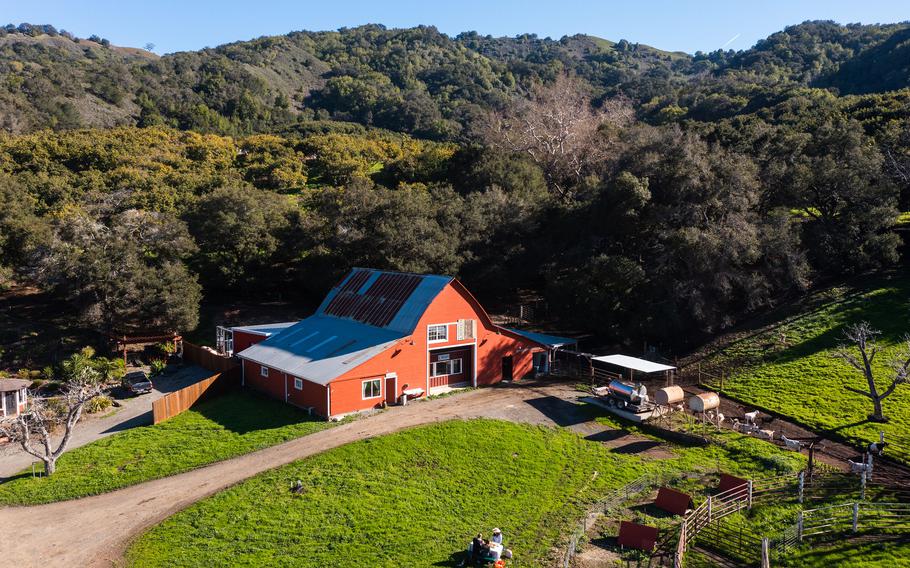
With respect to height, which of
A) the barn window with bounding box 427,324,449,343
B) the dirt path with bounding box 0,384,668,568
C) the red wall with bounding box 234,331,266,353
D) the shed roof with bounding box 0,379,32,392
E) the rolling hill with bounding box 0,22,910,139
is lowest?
the dirt path with bounding box 0,384,668,568

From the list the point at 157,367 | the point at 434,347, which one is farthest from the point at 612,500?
the point at 157,367

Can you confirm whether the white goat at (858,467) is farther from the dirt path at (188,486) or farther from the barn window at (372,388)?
the barn window at (372,388)

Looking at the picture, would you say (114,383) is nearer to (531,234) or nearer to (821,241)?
(531,234)

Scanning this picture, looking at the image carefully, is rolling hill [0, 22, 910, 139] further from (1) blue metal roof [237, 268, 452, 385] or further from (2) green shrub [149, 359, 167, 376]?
(2) green shrub [149, 359, 167, 376]

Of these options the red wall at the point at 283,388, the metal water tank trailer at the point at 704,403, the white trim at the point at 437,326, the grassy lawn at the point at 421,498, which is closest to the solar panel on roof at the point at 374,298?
the white trim at the point at 437,326

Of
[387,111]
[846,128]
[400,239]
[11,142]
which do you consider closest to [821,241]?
[846,128]

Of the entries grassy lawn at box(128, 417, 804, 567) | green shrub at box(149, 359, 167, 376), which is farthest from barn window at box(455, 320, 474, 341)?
green shrub at box(149, 359, 167, 376)
